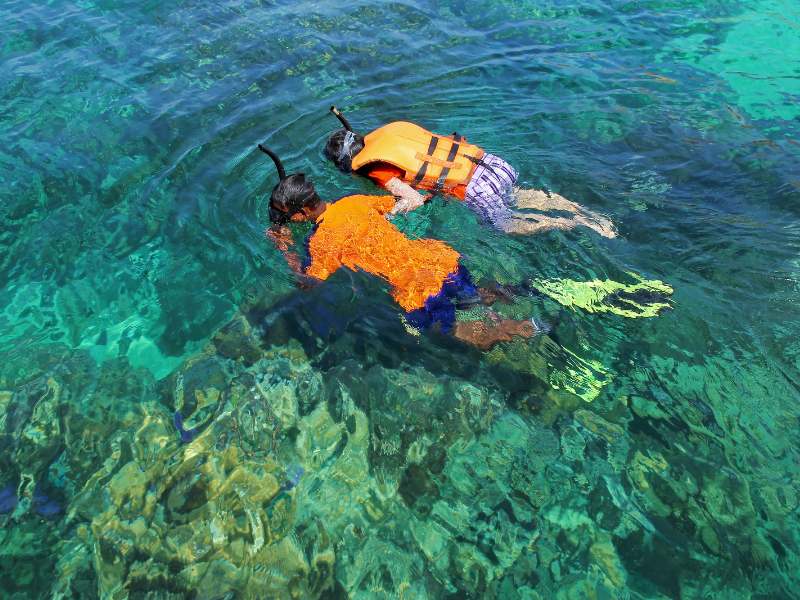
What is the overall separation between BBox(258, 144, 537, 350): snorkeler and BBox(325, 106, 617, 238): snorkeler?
72cm

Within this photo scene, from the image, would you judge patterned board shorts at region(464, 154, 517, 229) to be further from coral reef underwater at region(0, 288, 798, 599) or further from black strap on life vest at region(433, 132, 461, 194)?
coral reef underwater at region(0, 288, 798, 599)

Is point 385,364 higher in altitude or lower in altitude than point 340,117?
lower

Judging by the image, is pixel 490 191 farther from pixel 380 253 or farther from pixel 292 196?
pixel 292 196

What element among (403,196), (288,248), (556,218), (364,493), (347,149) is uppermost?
(347,149)

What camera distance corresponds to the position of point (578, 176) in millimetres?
6695

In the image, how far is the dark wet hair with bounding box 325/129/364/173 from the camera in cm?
600

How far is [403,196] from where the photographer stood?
5.64 m

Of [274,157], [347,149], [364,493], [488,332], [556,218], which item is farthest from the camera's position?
[347,149]

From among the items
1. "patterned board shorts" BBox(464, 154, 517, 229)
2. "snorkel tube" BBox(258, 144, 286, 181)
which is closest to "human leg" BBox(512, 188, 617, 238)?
"patterned board shorts" BBox(464, 154, 517, 229)

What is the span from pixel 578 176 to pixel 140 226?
4924mm

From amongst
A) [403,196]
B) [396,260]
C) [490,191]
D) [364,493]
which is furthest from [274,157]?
[364,493]

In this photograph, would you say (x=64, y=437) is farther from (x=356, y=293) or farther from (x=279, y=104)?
(x=279, y=104)

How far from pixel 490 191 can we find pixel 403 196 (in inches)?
35.2

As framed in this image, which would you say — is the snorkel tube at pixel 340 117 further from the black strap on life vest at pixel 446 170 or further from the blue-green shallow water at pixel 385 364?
the black strap on life vest at pixel 446 170
